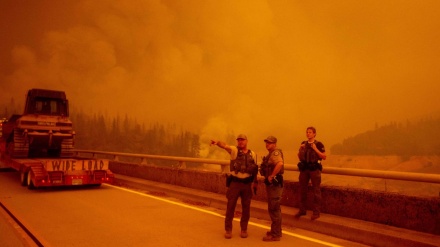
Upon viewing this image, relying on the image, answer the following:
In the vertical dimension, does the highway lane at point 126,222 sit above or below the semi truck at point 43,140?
below

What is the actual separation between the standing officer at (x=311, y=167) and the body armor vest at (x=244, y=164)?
155 cm

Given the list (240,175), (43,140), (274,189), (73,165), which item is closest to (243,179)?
(240,175)

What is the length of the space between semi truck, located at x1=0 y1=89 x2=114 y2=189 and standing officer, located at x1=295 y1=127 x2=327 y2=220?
8904mm

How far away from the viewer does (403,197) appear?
6.72 metres

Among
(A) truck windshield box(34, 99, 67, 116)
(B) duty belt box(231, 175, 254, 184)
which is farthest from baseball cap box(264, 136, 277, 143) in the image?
(A) truck windshield box(34, 99, 67, 116)

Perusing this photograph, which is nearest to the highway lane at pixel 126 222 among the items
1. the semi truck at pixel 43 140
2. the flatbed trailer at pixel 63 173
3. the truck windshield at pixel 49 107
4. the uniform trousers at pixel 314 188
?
the uniform trousers at pixel 314 188

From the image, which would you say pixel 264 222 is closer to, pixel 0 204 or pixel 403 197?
pixel 403 197

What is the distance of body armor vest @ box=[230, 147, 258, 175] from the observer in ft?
22.8

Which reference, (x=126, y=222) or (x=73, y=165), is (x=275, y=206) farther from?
(x=73, y=165)

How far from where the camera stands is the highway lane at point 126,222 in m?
6.83

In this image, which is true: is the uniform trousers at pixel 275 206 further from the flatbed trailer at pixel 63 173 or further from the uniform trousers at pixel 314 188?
the flatbed trailer at pixel 63 173

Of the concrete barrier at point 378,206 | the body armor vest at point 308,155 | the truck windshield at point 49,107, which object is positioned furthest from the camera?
the truck windshield at point 49,107

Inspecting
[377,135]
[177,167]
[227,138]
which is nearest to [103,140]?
[227,138]

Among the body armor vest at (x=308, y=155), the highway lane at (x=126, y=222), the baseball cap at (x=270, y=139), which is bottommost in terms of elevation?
the highway lane at (x=126, y=222)
